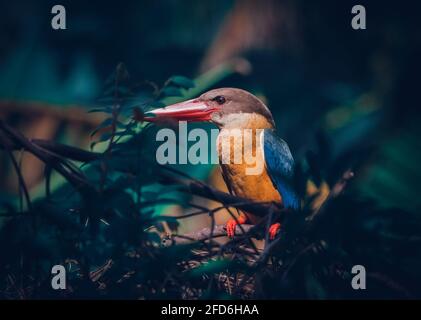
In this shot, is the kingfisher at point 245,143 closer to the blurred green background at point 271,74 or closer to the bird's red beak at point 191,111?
the bird's red beak at point 191,111

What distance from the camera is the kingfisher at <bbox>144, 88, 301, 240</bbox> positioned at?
218 centimetres

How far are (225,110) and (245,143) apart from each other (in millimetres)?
140

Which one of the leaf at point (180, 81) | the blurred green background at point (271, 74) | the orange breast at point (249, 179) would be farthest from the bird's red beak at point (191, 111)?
the leaf at point (180, 81)

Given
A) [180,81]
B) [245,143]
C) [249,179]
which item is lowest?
[249,179]

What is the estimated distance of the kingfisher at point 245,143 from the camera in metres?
2.18

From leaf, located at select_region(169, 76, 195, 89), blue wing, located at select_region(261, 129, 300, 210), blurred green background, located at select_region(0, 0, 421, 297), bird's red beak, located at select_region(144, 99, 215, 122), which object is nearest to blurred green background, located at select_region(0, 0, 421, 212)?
blurred green background, located at select_region(0, 0, 421, 297)

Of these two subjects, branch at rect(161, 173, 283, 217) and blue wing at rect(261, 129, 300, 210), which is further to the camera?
blue wing at rect(261, 129, 300, 210)

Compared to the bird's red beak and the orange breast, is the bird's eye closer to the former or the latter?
the bird's red beak

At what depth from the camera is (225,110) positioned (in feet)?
7.52

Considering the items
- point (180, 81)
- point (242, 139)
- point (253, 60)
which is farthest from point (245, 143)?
point (253, 60)

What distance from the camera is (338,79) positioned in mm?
4449

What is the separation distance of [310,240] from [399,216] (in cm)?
21
